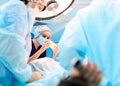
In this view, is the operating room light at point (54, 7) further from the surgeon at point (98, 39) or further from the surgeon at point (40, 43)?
the surgeon at point (98, 39)

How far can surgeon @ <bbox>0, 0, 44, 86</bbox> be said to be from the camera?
1.33 meters

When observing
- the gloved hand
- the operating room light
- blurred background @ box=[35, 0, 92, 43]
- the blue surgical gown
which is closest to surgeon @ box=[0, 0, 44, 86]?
the blue surgical gown

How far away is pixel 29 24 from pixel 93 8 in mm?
539

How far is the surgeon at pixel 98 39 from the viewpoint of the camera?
0.99 m

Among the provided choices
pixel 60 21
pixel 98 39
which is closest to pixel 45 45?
pixel 60 21

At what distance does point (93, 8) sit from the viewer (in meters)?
1.06

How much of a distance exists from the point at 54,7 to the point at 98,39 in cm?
83

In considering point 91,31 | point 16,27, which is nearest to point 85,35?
point 91,31

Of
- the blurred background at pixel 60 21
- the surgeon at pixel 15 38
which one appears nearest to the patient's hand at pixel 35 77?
the surgeon at pixel 15 38

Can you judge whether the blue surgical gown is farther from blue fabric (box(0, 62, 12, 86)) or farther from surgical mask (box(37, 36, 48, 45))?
surgical mask (box(37, 36, 48, 45))

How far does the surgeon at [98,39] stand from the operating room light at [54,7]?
65 centimetres

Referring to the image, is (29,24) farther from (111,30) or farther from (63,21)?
(63,21)

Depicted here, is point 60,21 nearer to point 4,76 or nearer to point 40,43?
point 40,43

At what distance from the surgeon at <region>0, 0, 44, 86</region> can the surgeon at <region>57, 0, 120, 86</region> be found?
326 mm
